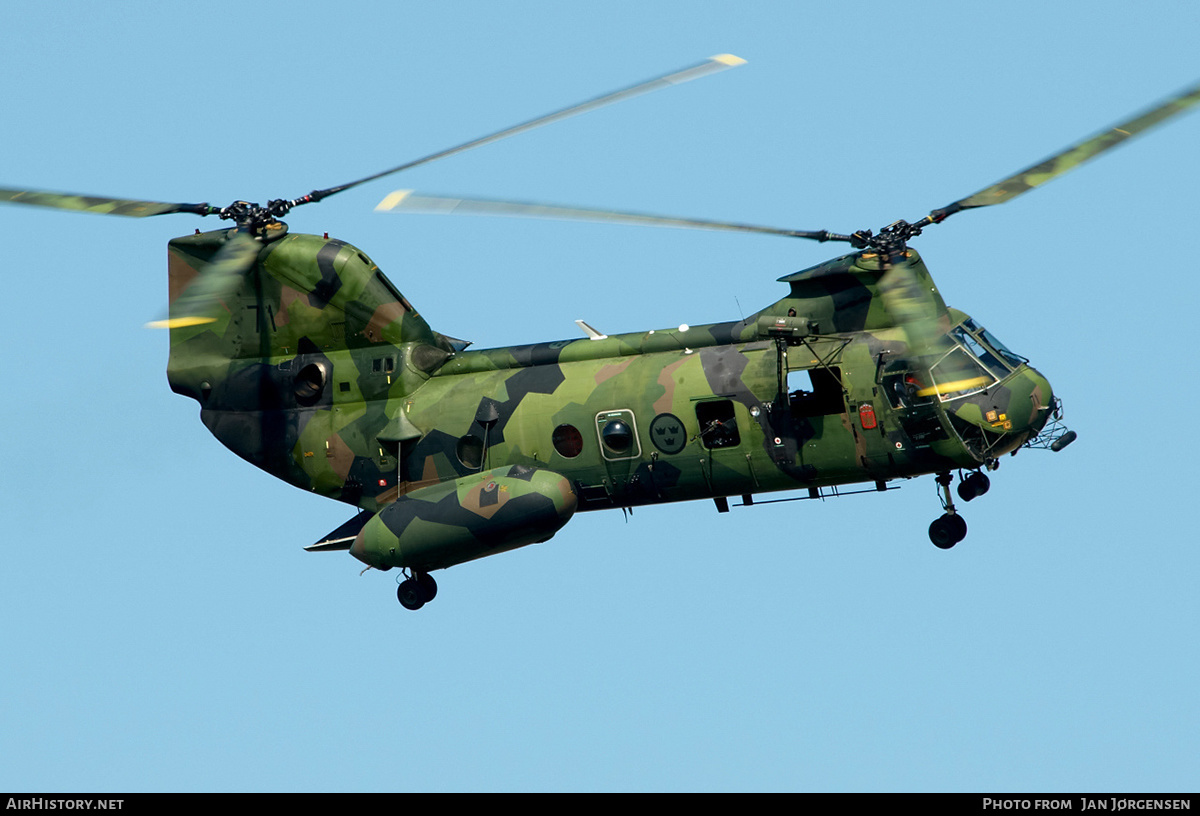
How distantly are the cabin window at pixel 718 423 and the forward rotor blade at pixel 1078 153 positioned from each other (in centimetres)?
555

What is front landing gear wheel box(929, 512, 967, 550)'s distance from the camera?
35.4 metres

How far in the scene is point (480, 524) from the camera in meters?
35.8

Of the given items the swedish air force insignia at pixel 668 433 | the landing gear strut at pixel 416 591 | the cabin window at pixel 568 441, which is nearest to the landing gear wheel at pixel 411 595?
the landing gear strut at pixel 416 591

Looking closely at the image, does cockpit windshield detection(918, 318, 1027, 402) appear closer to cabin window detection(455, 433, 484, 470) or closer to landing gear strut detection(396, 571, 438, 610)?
cabin window detection(455, 433, 484, 470)

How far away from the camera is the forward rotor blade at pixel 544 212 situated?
3378 centimetres

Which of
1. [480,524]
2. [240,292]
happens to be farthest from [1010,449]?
[240,292]

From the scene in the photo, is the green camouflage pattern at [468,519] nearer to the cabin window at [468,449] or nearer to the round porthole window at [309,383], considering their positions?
the cabin window at [468,449]

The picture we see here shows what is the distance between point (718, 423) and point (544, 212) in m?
4.96

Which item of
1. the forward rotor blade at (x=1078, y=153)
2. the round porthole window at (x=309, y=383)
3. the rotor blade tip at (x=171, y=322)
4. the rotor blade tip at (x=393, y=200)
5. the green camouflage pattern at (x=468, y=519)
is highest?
the rotor blade tip at (x=393, y=200)

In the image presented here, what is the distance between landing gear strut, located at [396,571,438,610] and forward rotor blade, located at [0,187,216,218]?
8078mm

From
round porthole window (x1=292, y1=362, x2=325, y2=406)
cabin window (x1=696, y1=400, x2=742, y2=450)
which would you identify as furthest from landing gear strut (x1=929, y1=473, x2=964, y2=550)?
round porthole window (x1=292, y1=362, x2=325, y2=406)
